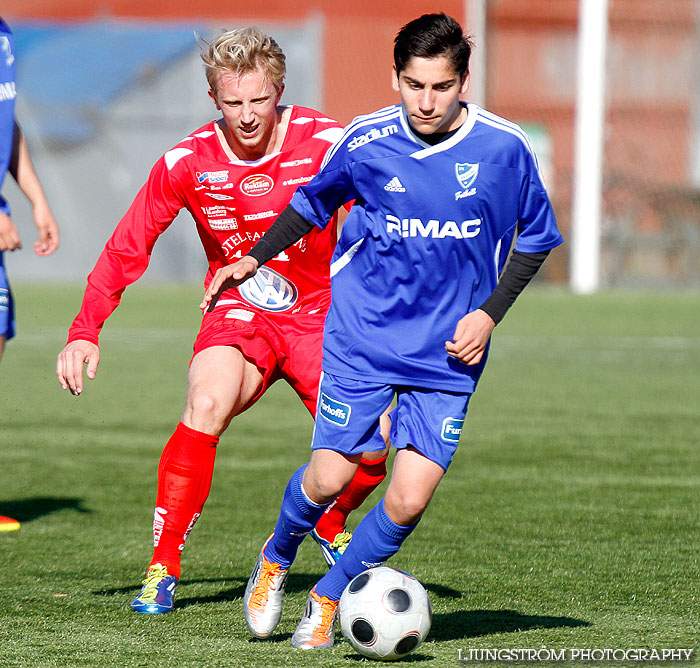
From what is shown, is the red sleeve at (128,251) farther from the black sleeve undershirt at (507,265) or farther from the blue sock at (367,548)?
the blue sock at (367,548)

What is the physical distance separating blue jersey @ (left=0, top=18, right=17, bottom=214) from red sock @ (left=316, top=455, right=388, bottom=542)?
181cm

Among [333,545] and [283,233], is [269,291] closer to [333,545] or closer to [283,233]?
[283,233]

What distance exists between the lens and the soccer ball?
131 inches


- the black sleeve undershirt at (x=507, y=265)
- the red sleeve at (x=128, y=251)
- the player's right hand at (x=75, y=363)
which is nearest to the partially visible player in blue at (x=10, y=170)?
the red sleeve at (x=128, y=251)

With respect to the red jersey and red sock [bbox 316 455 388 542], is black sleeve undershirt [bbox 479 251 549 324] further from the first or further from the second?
red sock [bbox 316 455 388 542]

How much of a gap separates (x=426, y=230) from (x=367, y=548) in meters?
0.92

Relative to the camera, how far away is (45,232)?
16.3 feet

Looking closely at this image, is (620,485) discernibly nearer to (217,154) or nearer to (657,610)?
(657,610)

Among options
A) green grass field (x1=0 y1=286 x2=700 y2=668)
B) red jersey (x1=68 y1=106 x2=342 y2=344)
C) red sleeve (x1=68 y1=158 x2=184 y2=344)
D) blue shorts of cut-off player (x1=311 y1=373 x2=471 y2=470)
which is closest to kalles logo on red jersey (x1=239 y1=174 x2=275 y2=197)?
red jersey (x1=68 y1=106 x2=342 y2=344)

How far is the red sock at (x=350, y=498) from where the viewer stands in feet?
14.5

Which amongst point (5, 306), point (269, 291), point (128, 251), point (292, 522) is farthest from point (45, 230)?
point (292, 522)

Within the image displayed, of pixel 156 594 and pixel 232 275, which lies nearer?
pixel 232 275

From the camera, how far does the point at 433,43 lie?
336 cm

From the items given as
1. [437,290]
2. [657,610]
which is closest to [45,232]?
[437,290]
